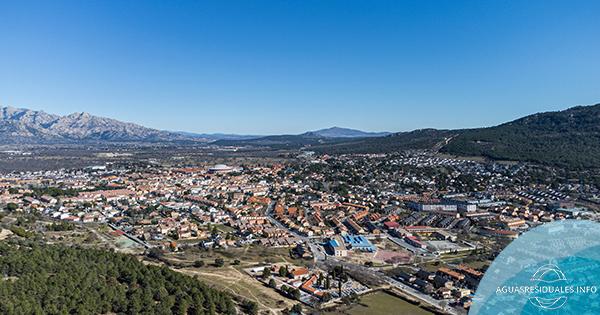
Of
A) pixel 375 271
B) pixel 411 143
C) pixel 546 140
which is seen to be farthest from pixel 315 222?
pixel 411 143

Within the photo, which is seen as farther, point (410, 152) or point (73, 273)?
point (410, 152)

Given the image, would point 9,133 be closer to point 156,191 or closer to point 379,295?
point 156,191

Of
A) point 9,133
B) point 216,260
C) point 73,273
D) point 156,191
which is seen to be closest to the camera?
point 73,273

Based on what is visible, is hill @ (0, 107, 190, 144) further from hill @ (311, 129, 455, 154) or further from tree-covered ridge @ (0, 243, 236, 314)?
tree-covered ridge @ (0, 243, 236, 314)

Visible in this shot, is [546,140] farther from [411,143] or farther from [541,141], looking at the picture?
[411,143]

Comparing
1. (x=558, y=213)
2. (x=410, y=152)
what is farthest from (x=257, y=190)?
(x=410, y=152)

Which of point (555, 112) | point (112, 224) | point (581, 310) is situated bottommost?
point (112, 224)
